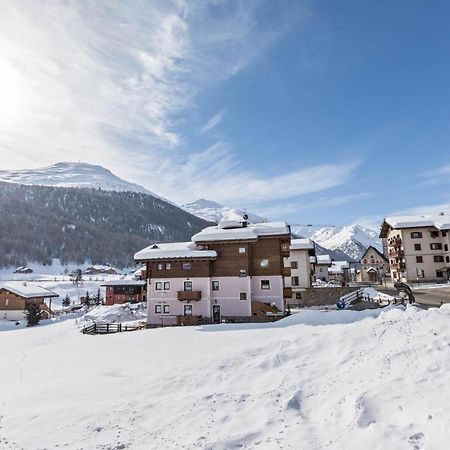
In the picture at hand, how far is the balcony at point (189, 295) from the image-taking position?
128 feet

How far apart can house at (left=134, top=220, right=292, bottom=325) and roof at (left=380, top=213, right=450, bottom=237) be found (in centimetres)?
3708

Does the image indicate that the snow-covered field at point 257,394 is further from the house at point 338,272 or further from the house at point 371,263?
the house at point 338,272

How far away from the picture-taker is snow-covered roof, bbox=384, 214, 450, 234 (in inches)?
2477

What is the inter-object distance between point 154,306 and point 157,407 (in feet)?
93.2

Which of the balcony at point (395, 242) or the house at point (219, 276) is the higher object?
the balcony at point (395, 242)

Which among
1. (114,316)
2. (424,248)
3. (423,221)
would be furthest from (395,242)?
(114,316)

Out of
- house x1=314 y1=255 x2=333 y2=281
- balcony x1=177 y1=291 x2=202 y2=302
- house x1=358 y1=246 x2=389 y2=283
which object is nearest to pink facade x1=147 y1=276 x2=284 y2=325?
balcony x1=177 y1=291 x2=202 y2=302

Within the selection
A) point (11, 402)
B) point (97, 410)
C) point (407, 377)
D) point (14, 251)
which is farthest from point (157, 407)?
point (14, 251)

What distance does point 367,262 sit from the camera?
96.3 meters

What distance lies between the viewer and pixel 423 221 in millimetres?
65438

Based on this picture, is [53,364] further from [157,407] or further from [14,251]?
[14,251]

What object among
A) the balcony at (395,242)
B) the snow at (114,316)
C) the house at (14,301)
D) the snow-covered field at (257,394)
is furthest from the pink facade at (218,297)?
the balcony at (395,242)

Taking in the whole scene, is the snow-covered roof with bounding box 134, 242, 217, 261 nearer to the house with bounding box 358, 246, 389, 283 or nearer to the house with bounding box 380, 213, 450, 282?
the house with bounding box 380, 213, 450, 282

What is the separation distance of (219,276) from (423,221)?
4640 cm
